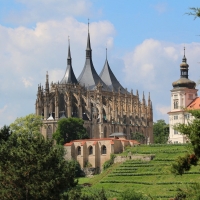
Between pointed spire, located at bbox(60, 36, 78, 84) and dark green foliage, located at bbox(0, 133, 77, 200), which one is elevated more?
pointed spire, located at bbox(60, 36, 78, 84)

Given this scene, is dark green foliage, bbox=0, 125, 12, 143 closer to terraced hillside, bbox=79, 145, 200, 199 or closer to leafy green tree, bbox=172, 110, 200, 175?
terraced hillside, bbox=79, 145, 200, 199

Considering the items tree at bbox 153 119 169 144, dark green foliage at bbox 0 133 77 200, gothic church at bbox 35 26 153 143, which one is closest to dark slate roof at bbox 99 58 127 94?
gothic church at bbox 35 26 153 143

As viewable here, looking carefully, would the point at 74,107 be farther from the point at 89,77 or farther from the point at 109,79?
the point at 109,79

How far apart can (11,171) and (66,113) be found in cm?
6554

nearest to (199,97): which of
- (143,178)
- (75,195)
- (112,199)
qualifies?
(143,178)

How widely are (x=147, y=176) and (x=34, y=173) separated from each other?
2760 centimetres

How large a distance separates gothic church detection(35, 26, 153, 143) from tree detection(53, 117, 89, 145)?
20.3ft

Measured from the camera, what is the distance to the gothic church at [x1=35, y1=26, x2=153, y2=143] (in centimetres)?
10406

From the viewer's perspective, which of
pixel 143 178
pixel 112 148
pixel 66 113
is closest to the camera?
Result: pixel 143 178

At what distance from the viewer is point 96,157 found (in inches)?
3142

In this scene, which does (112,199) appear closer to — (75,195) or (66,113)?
(75,195)

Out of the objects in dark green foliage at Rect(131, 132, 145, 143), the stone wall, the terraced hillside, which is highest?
dark green foliage at Rect(131, 132, 145, 143)

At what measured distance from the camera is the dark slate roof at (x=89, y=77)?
11631 cm

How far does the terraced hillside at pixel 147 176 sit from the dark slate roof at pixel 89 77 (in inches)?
1540
